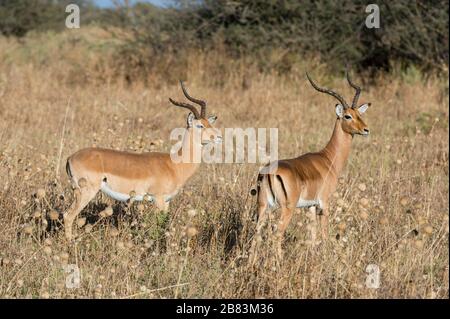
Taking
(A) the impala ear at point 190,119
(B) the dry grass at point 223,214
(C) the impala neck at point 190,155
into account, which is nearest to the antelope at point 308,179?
(B) the dry grass at point 223,214

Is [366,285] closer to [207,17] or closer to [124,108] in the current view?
[124,108]

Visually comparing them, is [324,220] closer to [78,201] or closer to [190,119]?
[190,119]

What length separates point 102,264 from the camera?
4719mm

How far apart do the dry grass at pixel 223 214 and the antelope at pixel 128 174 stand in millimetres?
202

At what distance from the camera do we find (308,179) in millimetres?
5246

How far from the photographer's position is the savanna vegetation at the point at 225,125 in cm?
438

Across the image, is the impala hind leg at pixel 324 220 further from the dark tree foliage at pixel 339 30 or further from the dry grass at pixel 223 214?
the dark tree foliage at pixel 339 30

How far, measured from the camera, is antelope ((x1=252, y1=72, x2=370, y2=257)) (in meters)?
4.89

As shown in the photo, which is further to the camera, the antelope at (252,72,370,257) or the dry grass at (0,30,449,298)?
the antelope at (252,72,370,257)

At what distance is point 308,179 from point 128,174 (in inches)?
52.4

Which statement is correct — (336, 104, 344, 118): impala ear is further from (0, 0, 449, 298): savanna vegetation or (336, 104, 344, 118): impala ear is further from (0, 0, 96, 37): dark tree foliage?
(0, 0, 96, 37): dark tree foliage

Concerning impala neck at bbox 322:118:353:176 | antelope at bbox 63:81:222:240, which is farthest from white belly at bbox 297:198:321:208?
antelope at bbox 63:81:222:240

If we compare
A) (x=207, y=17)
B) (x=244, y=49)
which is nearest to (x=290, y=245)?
(x=244, y=49)

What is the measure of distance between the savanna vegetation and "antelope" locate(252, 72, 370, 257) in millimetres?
190
